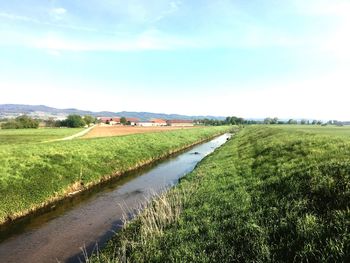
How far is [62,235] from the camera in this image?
18.2 metres

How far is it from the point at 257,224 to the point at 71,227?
41.9ft

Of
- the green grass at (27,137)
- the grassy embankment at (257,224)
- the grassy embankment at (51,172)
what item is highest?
the grassy embankment at (257,224)

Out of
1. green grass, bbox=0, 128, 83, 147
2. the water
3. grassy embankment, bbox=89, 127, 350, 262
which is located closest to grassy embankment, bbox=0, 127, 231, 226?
the water

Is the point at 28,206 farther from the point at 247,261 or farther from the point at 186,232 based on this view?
the point at 247,261

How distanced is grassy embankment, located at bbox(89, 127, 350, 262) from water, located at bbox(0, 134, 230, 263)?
2723 millimetres

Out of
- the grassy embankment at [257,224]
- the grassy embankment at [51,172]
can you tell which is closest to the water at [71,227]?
the grassy embankment at [51,172]

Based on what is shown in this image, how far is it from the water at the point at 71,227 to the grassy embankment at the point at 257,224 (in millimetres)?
2723

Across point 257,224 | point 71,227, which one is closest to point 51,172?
point 71,227

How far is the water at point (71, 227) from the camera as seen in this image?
16.0 meters

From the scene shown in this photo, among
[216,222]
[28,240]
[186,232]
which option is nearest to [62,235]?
[28,240]

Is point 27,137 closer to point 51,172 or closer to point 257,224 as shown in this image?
point 51,172

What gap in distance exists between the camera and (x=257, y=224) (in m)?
12.9

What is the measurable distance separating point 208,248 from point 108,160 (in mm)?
29301

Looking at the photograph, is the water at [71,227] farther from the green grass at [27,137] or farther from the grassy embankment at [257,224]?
the green grass at [27,137]
